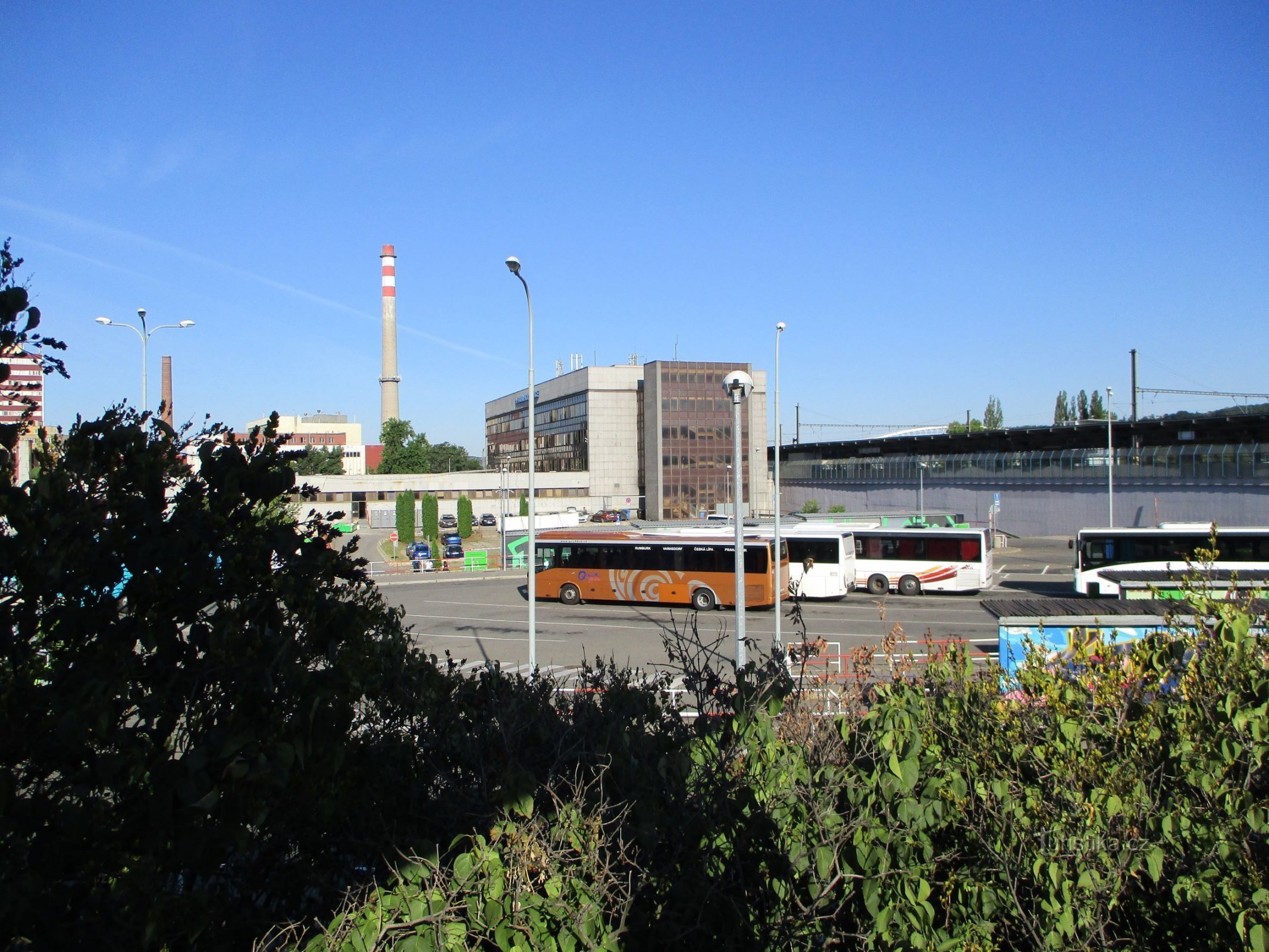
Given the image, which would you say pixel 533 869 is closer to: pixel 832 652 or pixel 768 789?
pixel 768 789

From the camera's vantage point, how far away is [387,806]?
4426 mm

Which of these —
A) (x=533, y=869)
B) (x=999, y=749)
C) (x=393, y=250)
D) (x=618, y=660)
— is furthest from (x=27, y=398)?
(x=393, y=250)

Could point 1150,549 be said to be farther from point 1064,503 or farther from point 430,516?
point 430,516

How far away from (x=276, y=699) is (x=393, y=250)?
93.7 metres

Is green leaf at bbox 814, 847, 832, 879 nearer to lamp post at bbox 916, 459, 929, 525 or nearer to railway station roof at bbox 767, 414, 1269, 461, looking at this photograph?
railway station roof at bbox 767, 414, 1269, 461

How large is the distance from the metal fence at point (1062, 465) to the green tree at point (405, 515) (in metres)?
33.8

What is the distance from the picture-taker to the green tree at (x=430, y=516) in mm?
47250

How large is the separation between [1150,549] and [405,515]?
123 ft

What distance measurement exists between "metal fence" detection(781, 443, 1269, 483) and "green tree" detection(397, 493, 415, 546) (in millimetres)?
33808

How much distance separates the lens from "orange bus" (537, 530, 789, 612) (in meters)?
26.0

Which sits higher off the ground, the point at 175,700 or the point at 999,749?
the point at 175,700

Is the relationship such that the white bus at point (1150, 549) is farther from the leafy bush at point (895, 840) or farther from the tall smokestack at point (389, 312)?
the tall smokestack at point (389, 312)

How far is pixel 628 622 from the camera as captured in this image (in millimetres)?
24906

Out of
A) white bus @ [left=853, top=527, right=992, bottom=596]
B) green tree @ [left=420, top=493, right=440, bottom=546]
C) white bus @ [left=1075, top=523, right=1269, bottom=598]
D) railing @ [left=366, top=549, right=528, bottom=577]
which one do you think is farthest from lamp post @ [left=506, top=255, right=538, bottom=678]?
green tree @ [left=420, top=493, right=440, bottom=546]
